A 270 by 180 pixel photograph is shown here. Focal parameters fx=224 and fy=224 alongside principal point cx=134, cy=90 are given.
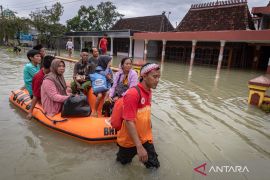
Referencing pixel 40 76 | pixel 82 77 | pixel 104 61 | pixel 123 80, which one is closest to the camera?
pixel 40 76

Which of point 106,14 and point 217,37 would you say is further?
point 106,14

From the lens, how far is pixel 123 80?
443 centimetres

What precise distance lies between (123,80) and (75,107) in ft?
3.50

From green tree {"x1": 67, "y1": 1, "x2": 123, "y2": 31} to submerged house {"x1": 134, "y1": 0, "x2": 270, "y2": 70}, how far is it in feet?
64.0

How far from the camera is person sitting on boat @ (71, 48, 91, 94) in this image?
5281mm

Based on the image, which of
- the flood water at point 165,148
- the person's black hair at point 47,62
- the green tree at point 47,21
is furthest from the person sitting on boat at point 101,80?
the green tree at point 47,21

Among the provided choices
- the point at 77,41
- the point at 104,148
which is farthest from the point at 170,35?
the point at 77,41

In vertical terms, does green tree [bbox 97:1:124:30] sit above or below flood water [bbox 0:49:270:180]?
above

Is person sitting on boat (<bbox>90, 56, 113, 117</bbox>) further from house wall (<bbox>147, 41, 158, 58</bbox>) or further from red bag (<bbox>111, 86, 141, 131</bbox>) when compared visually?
house wall (<bbox>147, 41, 158, 58</bbox>)

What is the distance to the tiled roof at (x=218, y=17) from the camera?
60.6 ft

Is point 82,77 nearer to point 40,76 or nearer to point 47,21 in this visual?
point 40,76

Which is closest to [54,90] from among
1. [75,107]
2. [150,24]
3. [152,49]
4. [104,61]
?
[75,107]

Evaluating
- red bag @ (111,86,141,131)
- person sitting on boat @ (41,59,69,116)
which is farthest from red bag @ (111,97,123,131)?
person sitting on boat @ (41,59,69,116)

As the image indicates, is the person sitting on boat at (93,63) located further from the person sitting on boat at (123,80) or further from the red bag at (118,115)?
the red bag at (118,115)
